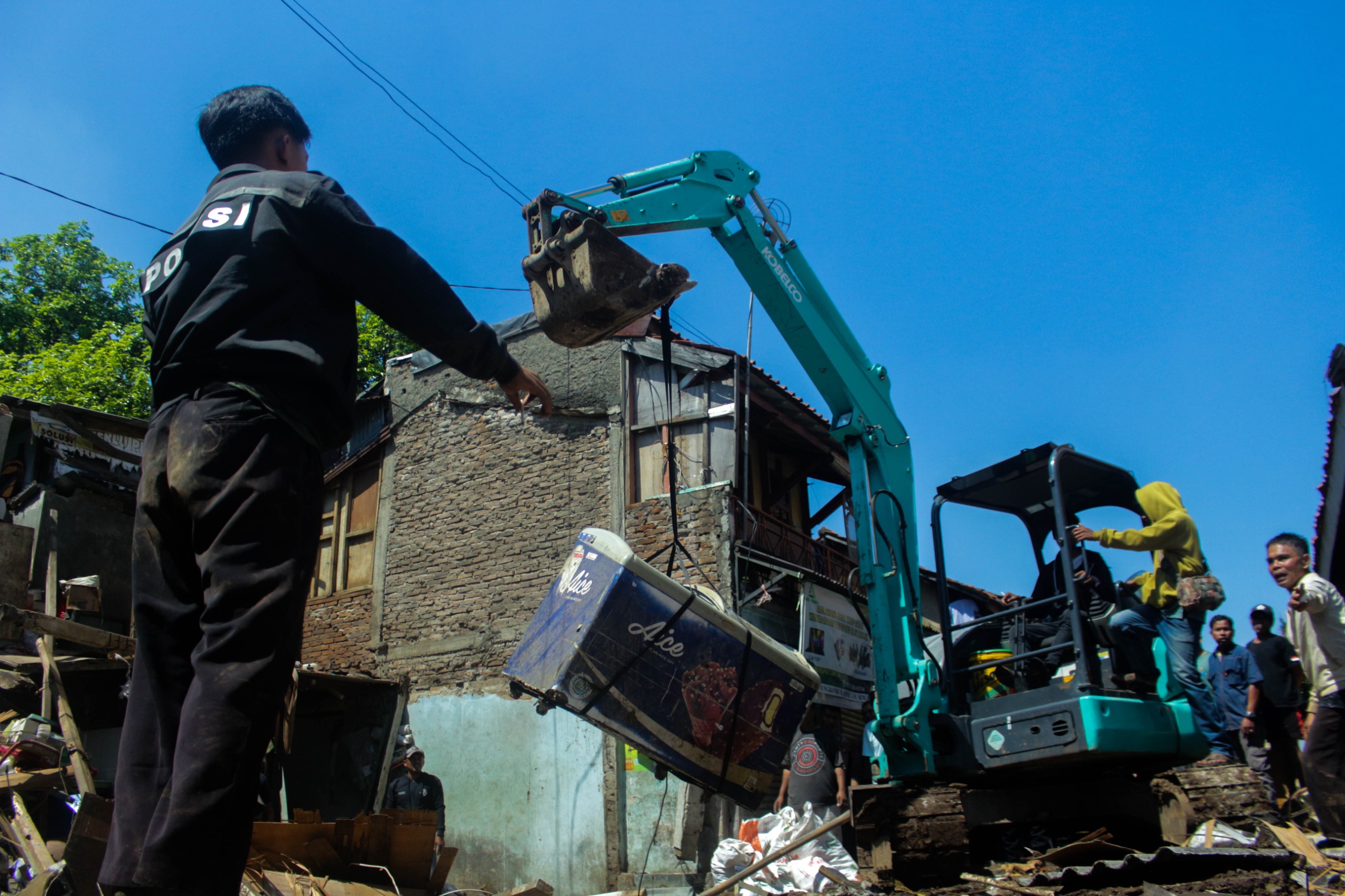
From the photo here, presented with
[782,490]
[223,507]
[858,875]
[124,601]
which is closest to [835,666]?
[782,490]

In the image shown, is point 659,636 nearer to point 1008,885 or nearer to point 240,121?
point 1008,885

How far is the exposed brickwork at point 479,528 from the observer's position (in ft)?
45.0

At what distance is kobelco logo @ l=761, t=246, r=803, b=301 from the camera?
7152 mm

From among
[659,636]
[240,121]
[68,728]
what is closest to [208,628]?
[240,121]

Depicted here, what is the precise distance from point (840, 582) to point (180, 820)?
13043 mm

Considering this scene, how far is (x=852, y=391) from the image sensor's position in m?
7.26

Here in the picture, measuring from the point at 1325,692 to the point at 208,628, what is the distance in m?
4.72

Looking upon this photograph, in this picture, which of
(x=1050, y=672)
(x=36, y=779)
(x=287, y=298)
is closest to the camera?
(x=287, y=298)

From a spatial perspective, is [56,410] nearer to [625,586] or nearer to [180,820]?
[625,586]

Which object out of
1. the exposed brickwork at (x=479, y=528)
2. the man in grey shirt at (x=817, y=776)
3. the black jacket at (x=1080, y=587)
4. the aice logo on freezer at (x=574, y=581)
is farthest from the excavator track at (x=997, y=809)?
the exposed brickwork at (x=479, y=528)

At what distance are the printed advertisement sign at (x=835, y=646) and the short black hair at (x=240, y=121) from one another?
10737 millimetres

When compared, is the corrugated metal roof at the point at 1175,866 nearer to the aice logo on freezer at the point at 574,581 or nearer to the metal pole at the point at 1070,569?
the metal pole at the point at 1070,569

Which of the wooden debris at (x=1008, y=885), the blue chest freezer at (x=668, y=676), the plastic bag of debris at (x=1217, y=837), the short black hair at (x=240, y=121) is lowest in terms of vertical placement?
the wooden debris at (x=1008, y=885)

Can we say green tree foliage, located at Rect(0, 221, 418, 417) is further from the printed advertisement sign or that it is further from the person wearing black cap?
the person wearing black cap
